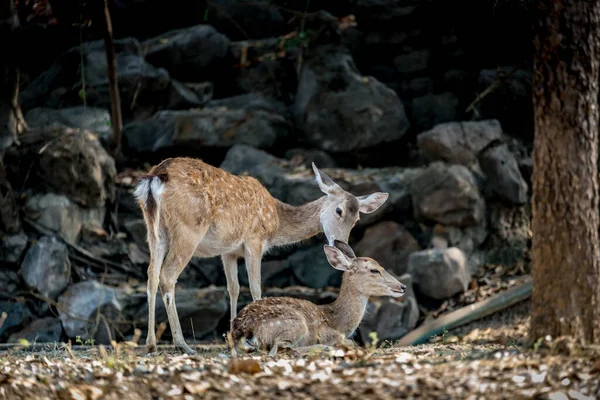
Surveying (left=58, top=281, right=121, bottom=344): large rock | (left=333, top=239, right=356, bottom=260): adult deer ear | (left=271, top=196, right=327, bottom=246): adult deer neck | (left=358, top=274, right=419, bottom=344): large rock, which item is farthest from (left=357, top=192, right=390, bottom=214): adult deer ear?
(left=58, top=281, right=121, bottom=344): large rock

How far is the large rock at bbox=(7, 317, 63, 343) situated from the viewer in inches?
474

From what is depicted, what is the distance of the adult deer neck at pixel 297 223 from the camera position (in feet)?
34.7

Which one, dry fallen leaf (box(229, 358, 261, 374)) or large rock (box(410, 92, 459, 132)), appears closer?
dry fallen leaf (box(229, 358, 261, 374))

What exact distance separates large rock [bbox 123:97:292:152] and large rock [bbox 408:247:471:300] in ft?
12.4

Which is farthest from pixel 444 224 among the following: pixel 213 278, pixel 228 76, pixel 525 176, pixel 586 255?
pixel 586 255

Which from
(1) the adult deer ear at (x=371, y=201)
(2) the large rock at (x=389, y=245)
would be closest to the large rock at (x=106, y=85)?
(2) the large rock at (x=389, y=245)

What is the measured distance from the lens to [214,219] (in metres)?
9.21

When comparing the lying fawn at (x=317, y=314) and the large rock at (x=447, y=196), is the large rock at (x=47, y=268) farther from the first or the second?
the large rock at (x=447, y=196)

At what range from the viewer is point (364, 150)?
1553cm

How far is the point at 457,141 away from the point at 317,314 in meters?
6.63

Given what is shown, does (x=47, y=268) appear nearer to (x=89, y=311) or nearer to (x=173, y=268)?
(x=89, y=311)

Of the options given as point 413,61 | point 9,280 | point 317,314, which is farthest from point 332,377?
point 413,61

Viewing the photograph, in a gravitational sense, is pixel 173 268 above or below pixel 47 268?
above

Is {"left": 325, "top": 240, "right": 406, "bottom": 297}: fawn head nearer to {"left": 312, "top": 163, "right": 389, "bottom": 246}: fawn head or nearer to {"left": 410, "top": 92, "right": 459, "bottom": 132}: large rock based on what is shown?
{"left": 312, "top": 163, "right": 389, "bottom": 246}: fawn head
